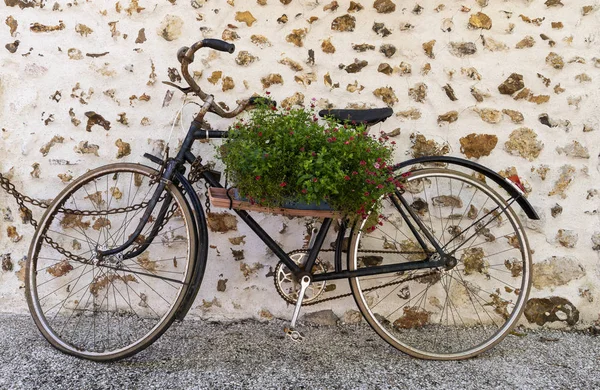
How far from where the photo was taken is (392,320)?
316cm

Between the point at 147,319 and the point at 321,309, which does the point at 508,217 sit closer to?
the point at 321,309

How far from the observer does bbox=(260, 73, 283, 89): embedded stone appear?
3.05 m

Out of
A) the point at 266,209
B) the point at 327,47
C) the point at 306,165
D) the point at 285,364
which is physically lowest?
the point at 285,364

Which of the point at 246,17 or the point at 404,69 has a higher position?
the point at 246,17

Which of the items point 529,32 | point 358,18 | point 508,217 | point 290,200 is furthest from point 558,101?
point 290,200

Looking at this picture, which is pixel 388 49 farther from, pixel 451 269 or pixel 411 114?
pixel 451 269

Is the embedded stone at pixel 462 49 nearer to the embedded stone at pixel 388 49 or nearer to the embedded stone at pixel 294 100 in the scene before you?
the embedded stone at pixel 388 49

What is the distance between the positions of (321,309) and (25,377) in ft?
5.25

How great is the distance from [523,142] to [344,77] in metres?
1.12

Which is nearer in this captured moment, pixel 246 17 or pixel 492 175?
pixel 492 175

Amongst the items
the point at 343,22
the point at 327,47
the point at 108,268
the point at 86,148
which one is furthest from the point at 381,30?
the point at 108,268

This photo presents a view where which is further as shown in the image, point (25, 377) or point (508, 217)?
point (508, 217)

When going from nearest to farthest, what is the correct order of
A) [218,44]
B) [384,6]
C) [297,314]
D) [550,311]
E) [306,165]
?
[306,165], [218,44], [297,314], [384,6], [550,311]

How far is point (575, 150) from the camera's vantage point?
10.1 feet
